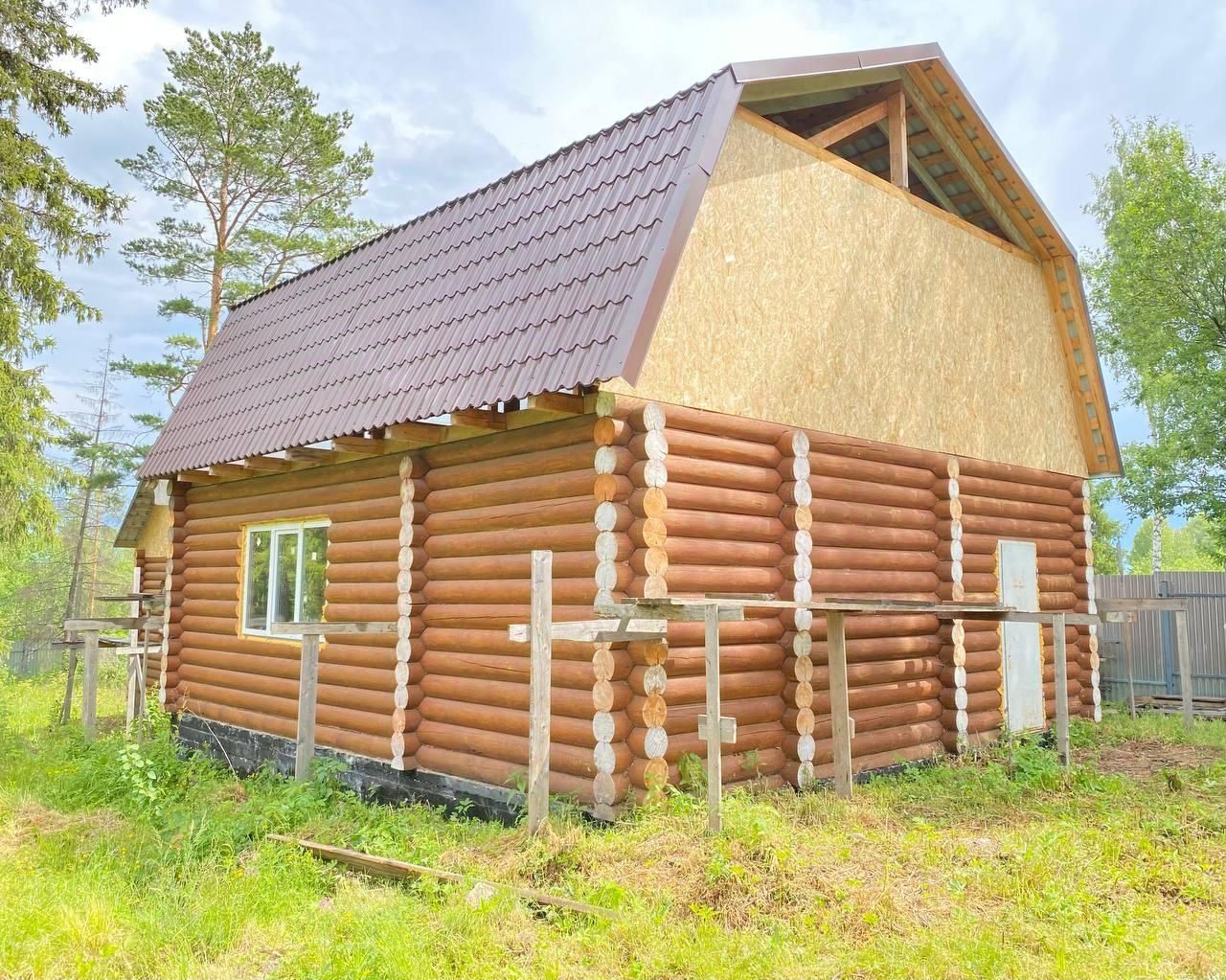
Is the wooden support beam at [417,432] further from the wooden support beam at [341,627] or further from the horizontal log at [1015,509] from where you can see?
the horizontal log at [1015,509]

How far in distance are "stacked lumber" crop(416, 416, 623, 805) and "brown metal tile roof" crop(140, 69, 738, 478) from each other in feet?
2.24

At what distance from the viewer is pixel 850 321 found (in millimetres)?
8961

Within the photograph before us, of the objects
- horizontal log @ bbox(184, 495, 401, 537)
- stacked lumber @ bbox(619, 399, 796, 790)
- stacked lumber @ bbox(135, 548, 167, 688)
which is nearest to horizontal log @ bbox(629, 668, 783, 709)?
stacked lumber @ bbox(619, 399, 796, 790)

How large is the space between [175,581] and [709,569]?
8.73 metres

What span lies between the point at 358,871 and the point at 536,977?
2.54 meters

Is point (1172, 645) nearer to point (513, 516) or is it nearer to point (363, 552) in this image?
point (513, 516)

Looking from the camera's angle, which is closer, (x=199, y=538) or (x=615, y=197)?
(x=615, y=197)

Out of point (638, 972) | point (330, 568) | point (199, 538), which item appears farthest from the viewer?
point (199, 538)

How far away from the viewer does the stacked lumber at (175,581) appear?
41.7ft

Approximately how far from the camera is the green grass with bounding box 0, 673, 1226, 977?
15.0ft

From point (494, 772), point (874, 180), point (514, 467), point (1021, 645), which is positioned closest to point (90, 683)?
point (494, 772)

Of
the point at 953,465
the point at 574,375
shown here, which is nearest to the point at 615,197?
the point at 574,375

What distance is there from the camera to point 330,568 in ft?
32.4

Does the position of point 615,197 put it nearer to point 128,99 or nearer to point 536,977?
point 536,977
